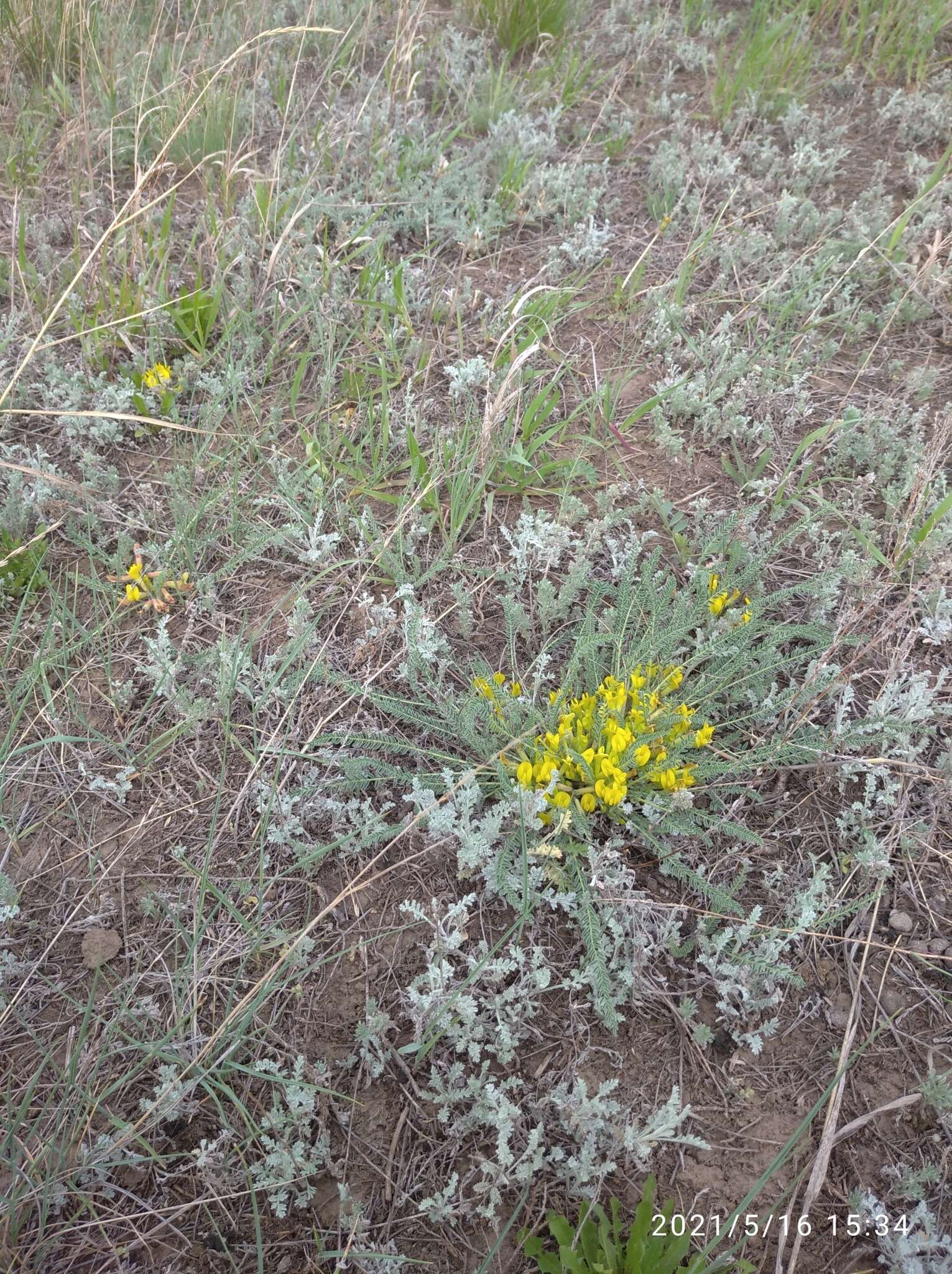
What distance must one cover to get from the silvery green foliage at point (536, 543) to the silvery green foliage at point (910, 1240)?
162 cm

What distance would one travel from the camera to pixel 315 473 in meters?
2.66

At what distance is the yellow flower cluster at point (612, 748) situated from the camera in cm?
195

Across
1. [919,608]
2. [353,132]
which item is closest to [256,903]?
[919,608]

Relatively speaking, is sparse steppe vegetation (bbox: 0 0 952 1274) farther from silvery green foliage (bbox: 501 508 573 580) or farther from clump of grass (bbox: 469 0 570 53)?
clump of grass (bbox: 469 0 570 53)

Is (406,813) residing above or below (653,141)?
below

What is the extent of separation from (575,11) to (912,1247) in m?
5.31

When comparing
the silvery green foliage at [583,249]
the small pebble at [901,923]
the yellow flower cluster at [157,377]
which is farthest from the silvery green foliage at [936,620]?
the yellow flower cluster at [157,377]

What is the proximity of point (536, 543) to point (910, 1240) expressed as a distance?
1.77 m

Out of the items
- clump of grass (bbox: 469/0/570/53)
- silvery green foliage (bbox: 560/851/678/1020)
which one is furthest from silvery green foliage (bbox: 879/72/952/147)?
silvery green foliage (bbox: 560/851/678/1020)

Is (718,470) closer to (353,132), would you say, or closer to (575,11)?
(353,132)

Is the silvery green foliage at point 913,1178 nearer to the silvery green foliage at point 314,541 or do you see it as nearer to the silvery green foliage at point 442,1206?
the silvery green foliage at point 442,1206

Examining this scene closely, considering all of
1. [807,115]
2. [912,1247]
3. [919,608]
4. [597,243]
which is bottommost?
[912,1247]

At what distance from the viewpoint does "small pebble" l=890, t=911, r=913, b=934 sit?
1.97 metres

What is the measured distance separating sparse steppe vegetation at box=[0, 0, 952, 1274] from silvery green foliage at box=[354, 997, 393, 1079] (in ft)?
0.07
